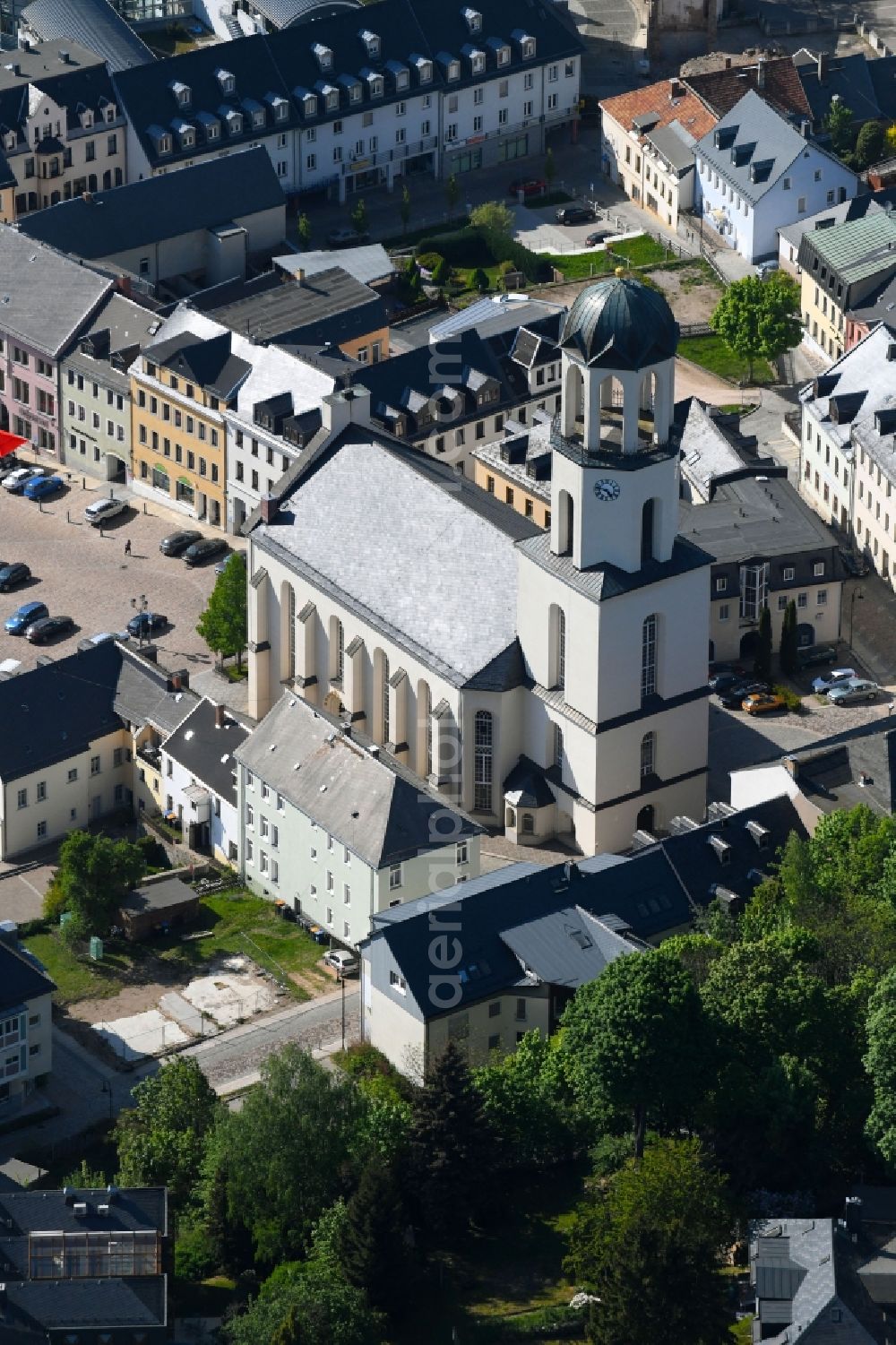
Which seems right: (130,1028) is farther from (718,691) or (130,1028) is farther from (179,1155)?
(718,691)

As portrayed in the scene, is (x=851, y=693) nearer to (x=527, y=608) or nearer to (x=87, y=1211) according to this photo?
(x=527, y=608)

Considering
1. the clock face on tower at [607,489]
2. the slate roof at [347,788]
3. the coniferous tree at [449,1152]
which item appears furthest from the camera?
the slate roof at [347,788]

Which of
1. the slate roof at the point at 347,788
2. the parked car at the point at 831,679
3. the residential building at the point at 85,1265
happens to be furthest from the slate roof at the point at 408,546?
the residential building at the point at 85,1265

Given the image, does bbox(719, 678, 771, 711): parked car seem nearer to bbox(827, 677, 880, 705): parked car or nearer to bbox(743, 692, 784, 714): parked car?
bbox(743, 692, 784, 714): parked car

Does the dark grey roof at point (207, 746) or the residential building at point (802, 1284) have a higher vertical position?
the residential building at point (802, 1284)

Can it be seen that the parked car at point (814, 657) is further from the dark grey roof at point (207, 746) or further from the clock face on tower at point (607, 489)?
the dark grey roof at point (207, 746)
